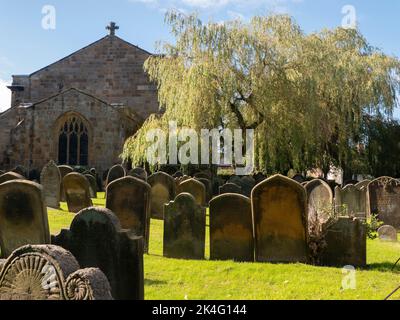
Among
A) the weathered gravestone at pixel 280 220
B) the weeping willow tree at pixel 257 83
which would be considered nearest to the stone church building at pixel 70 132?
the weeping willow tree at pixel 257 83

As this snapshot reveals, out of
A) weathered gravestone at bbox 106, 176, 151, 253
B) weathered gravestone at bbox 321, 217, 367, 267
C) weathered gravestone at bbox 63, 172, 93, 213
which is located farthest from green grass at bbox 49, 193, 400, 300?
weathered gravestone at bbox 63, 172, 93, 213

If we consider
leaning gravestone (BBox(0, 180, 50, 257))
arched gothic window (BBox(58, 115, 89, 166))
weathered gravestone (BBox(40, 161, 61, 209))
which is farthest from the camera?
arched gothic window (BBox(58, 115, 89, 166))

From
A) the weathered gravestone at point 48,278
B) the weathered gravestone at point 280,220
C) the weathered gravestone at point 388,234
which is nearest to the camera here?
the weathered gravestone at point 48,278

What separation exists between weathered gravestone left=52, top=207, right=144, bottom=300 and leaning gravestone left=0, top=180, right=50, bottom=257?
6.53ft

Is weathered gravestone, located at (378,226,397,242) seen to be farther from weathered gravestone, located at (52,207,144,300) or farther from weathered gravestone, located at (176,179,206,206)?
weathered gravestone, located at (52,207,144,300)

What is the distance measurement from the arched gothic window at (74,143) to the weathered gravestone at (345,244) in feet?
71.3

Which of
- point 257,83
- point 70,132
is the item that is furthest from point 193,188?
point 70,132

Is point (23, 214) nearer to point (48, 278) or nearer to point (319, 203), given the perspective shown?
point (48, 278)

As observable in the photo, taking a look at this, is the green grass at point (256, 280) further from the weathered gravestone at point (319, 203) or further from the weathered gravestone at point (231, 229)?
the weathered gravestone at point (319, 203)

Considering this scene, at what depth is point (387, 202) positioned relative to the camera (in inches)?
546

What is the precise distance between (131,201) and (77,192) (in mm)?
5168

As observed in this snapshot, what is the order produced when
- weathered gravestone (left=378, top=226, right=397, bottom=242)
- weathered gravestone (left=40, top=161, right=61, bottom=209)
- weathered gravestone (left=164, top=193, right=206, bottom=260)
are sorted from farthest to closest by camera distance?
weathered gravestone (left=40, top=161, right=61, bottom=209)
weathered gravestone (left=378, top=226, right=397, bottom=242)
weathered gravestone (left=164, top=193, right=206, bottom=260)

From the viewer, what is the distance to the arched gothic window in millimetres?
28672

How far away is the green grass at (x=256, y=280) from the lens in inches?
253
